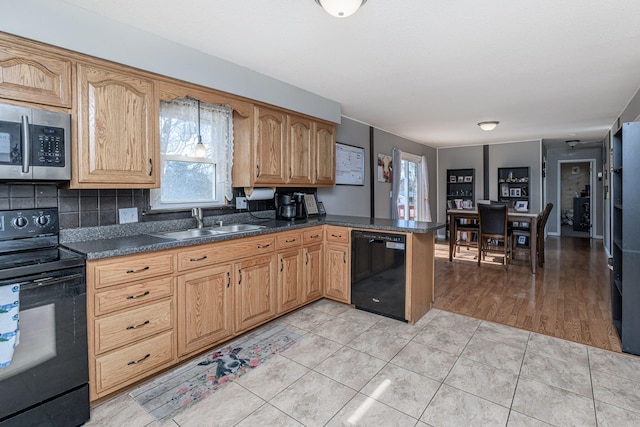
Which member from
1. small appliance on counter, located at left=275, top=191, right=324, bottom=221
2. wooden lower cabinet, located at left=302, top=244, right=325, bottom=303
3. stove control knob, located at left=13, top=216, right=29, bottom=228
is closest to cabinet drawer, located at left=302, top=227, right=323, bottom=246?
wooden lower cabinet, located at left=302, top=244, right=325, bottom=303

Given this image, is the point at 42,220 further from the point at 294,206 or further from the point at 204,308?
the point at 294,206

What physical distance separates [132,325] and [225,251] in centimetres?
75

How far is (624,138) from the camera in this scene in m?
2.40

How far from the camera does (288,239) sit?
2.98 m

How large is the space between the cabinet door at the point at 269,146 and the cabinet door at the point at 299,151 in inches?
3.9

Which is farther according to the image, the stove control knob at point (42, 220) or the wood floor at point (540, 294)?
the wood floor at point (540, 294)

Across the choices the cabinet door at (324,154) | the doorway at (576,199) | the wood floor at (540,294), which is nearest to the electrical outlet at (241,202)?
the cabinet door at (324,154)

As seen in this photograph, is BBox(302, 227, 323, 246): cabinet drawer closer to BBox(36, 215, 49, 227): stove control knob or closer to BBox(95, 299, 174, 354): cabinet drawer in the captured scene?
BBox(95, 299, 174, 354): cabinet drawer

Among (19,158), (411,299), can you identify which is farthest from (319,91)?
(19,158)

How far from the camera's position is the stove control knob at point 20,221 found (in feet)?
6.04

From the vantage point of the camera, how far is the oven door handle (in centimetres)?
Answer: 149

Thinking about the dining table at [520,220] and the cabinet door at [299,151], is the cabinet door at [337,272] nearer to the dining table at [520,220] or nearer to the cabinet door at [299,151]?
the cabinet door at [299,151]

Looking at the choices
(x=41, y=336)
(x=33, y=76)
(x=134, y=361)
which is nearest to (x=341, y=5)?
(x=33, y=76)

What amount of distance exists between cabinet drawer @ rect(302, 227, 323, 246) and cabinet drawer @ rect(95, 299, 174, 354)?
1369 millimetres
